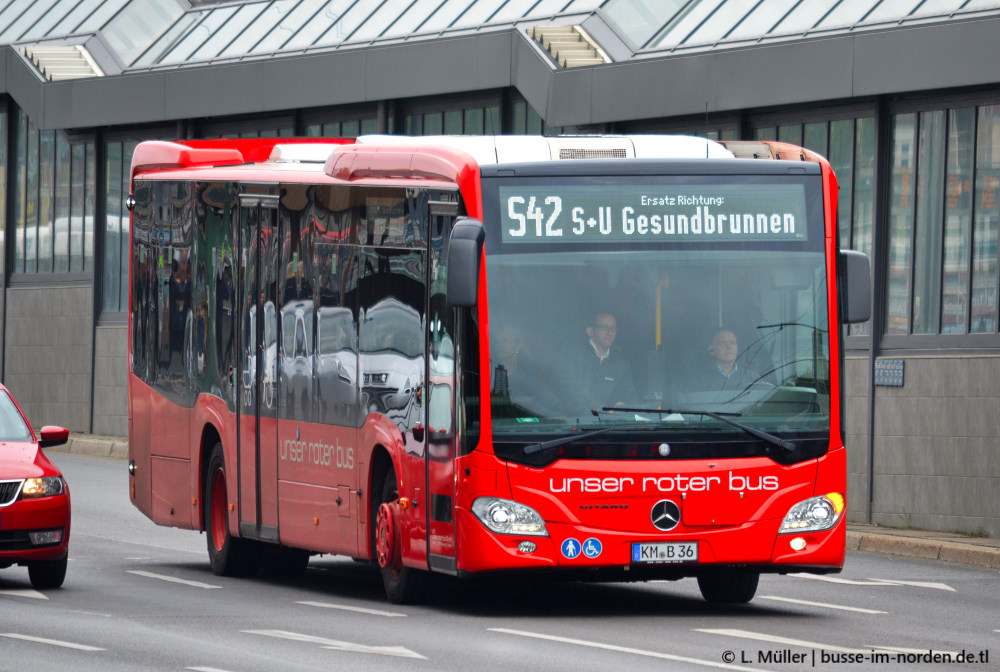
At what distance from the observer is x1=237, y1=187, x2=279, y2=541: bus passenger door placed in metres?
16.8

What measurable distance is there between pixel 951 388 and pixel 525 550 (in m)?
10.8

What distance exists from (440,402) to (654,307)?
57.7 inches

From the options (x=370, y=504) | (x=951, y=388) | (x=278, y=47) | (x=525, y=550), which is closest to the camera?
(x=525, y=550)

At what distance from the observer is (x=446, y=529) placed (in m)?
13.8

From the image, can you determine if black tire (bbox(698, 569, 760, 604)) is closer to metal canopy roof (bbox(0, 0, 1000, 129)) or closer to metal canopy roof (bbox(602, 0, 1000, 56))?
metal canopy roof (bbox(0, 0, 1000, 129))

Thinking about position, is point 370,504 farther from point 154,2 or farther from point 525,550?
point 154,2

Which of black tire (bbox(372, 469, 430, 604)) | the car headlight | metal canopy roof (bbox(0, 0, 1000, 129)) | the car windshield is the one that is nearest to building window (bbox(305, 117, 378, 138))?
metal canopy roof (bbox(0, 0, 1000, 129))

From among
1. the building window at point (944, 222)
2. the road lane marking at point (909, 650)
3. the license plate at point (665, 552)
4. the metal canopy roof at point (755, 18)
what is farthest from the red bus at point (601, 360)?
the metal canopy roof at point (755, 18)

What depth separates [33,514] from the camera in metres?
15.6

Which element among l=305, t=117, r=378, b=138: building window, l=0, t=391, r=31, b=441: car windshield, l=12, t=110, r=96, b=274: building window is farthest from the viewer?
l=12, t=110, r=96, b=274: building window

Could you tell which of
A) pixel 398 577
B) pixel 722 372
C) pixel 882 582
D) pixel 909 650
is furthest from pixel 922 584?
pixel 909 650

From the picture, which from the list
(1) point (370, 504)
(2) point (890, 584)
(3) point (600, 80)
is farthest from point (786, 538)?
(3) point (600, 80)

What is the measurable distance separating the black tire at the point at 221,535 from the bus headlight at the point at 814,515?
563 cm

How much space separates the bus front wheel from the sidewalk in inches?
281
